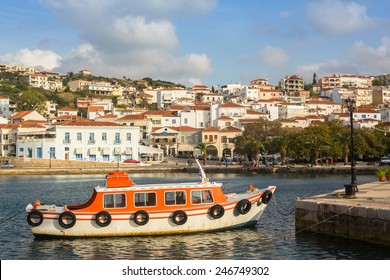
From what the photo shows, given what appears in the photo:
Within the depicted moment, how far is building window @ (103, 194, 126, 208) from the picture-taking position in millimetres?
25094

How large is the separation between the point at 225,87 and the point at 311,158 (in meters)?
113

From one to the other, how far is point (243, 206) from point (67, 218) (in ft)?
25.8

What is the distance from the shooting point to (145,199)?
2519 centimetres

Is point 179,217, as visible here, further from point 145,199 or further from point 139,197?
point 139,197

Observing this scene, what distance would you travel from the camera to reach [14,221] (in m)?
31.1

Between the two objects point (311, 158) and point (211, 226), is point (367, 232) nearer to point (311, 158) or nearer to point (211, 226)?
point (211, 226)

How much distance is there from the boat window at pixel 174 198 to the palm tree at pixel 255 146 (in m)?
57.8

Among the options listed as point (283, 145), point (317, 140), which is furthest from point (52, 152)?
point (317, 140)

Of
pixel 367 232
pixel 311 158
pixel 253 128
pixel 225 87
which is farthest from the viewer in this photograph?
pixel 225 87

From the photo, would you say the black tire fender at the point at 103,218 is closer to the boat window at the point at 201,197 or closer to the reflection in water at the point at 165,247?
the reflection in water at the point at 165,247

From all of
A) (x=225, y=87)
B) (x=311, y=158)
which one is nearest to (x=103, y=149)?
(x=311, y=158)

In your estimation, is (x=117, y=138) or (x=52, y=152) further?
(x=117, y=138)

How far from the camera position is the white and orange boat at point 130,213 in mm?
25000
